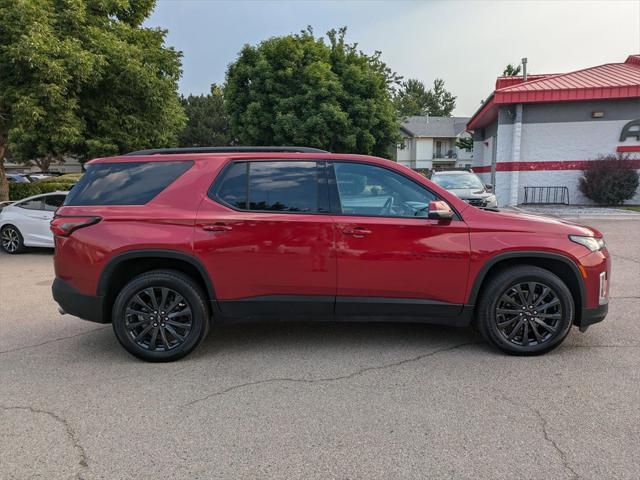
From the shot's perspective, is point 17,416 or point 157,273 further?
point 157,273

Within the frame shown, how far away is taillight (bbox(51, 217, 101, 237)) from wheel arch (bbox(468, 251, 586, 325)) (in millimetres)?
3354

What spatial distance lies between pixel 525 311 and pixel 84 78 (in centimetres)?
1072

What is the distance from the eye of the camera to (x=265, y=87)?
931 inches

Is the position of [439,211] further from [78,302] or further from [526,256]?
[78,302]

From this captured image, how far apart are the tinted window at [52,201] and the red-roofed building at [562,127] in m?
14.6

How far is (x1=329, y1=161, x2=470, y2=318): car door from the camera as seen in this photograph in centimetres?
386

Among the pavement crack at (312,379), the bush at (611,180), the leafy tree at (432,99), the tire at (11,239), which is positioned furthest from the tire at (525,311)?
the leafy tree at (432,99)

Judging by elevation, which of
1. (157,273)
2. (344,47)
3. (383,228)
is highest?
(344,47)

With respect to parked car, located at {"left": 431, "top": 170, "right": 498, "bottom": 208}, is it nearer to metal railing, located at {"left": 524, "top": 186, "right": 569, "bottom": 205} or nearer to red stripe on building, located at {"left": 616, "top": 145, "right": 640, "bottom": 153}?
metal railing, located at {"left": 524, "top": 186, "right": 569, "bottom": 205}

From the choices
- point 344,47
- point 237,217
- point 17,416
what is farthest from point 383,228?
point 344,47

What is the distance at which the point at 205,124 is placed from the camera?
47.0 m

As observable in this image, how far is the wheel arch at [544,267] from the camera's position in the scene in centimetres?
385

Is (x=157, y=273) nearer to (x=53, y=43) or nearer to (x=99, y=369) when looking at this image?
(x=99, y=369)

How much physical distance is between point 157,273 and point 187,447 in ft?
5.55
